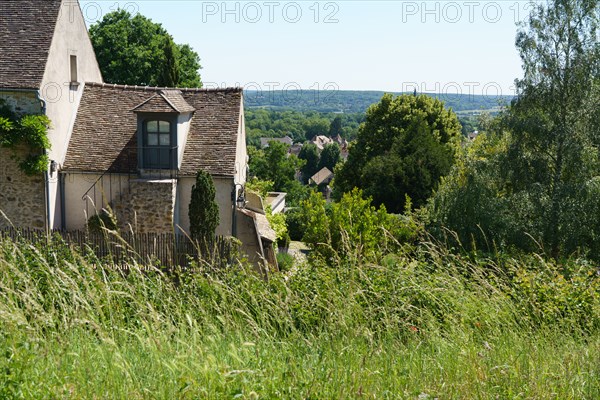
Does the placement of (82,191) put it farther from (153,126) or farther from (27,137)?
(153,126)

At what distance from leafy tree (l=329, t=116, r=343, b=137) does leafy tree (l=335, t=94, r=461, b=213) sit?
5653 inches

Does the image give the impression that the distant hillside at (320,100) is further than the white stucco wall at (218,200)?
Yes

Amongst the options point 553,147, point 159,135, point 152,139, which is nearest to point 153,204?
point 152,139

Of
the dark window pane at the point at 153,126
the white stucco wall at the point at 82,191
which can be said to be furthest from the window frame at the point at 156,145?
the white stucco wall at the point at 82,191

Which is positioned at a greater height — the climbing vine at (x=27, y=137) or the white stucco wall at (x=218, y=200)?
the climbing vine at (x=27, y=137)

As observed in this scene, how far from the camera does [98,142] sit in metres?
20.8

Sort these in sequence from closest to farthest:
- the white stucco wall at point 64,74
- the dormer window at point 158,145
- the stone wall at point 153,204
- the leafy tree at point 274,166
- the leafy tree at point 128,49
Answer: the white stucco wall at point 64,74 → the stone wall at point 153,204 → the dormer window at point 158,145 → the leafy tree at point 128,49 → the leafy tree at point 274,166

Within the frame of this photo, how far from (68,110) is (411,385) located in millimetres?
18458

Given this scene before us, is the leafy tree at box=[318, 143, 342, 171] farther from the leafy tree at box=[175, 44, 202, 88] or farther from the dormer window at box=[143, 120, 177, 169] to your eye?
the dormer window at box=[143, 120, 177, 169]

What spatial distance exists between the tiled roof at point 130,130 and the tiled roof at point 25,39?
275 centimetres

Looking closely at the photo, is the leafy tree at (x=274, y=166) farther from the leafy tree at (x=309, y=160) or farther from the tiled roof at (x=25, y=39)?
the leafy tree at (x=309, y=160)

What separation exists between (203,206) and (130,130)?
3.94 metres

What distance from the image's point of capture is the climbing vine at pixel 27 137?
60.2ft

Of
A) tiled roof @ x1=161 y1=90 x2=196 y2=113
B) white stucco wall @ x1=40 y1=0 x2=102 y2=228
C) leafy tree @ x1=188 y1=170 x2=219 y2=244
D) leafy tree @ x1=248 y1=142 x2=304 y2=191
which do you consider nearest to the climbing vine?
white stucco wall @ x1=40 y1=0 x2=102 y2=228
